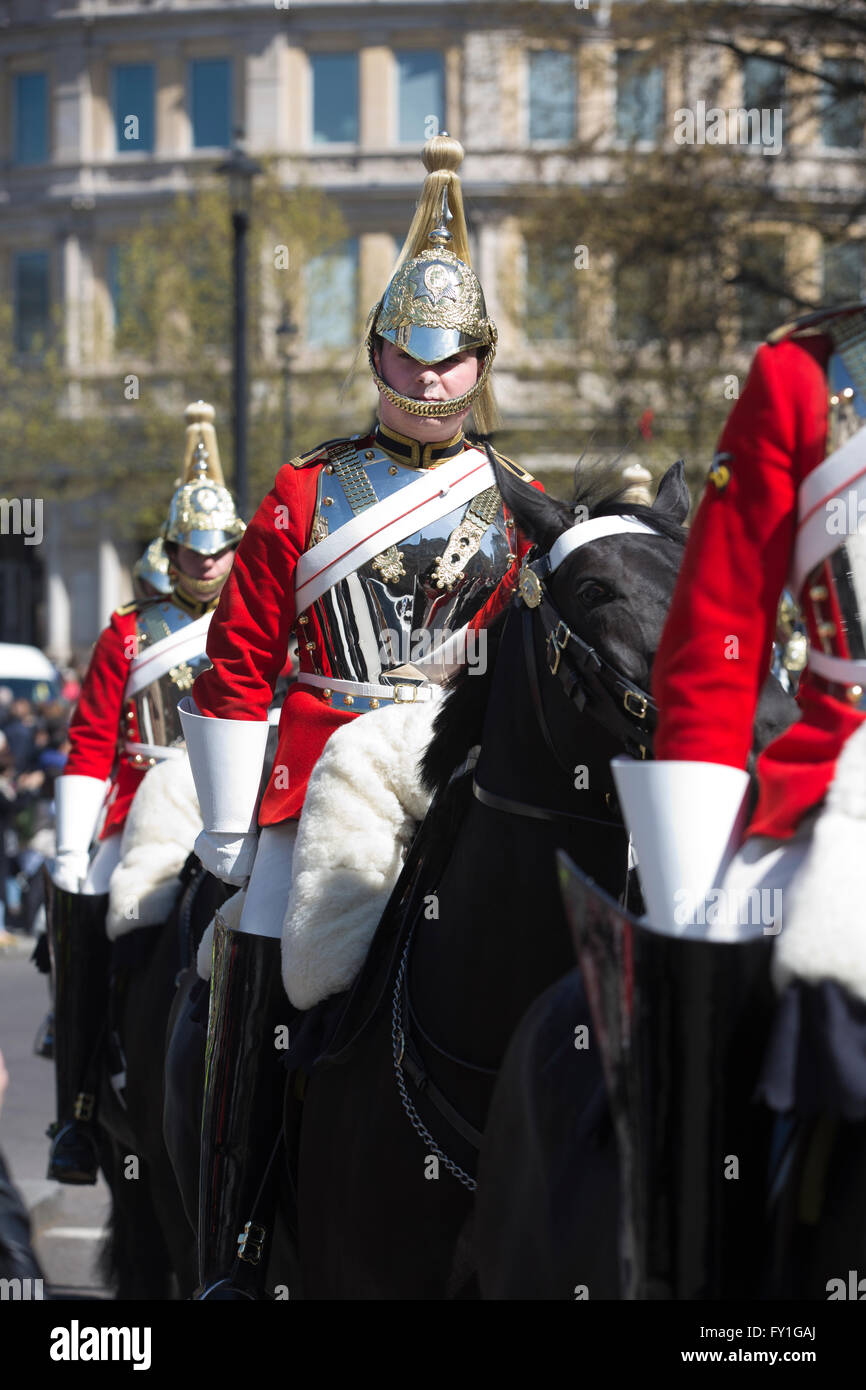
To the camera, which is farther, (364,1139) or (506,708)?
(364,1139)

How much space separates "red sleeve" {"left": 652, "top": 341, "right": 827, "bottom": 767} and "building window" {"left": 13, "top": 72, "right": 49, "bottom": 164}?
1703 inches

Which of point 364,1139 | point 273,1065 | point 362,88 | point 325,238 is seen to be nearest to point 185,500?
point 273,1065

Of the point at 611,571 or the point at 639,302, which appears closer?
the point at 611,571

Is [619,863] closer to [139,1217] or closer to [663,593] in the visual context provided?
[663,593]

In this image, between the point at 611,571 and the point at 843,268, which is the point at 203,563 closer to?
the point at 611,571

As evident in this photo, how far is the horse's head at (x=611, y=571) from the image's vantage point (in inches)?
131

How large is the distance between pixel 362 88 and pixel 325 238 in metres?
10.2

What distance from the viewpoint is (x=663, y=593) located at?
3381 millimetres

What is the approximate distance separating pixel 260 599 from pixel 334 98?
40.6 m

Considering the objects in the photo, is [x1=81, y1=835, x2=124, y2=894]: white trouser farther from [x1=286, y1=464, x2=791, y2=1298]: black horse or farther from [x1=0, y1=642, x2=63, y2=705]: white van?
[x1=0, y1=642, x2=63, y2=705]: white van

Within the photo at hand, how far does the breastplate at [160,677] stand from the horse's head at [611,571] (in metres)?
3.35

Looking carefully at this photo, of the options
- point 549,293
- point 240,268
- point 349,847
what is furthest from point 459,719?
point 549,293

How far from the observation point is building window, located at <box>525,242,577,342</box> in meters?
22.6

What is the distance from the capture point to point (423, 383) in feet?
14.9
